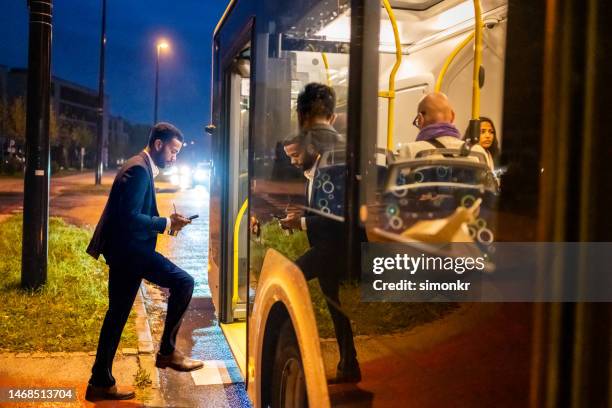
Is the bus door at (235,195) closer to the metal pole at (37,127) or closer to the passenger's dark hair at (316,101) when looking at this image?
the passenger's dark hair at (316,101)

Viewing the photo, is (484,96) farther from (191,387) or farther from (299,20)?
(191,387)

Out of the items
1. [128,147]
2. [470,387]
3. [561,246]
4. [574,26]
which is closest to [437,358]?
[470,387]

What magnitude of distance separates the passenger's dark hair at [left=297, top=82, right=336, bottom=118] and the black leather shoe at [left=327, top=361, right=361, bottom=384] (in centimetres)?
92

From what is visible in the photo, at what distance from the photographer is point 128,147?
94625 millimetres

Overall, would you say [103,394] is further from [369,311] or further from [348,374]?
[369,311]

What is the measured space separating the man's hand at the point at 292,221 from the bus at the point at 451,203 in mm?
38

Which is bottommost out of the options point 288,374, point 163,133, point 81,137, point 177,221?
point 288,374

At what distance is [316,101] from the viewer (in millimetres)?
2564

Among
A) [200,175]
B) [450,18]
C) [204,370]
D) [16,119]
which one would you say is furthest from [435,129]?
[16,119]

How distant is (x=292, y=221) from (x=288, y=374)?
0.75 metres

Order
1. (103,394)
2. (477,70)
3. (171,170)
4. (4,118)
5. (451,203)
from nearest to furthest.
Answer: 1. (451,203)
2. (477,70)
3. (103,394)
4. (171,170)
5. (4,118)

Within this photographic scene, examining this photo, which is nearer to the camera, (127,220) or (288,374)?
(288,374)

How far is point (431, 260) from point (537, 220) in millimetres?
354

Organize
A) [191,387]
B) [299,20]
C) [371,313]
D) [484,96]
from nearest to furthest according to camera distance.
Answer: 1. [371,313]
2. [484,96]
3. [299,20]
4. [191,387]
